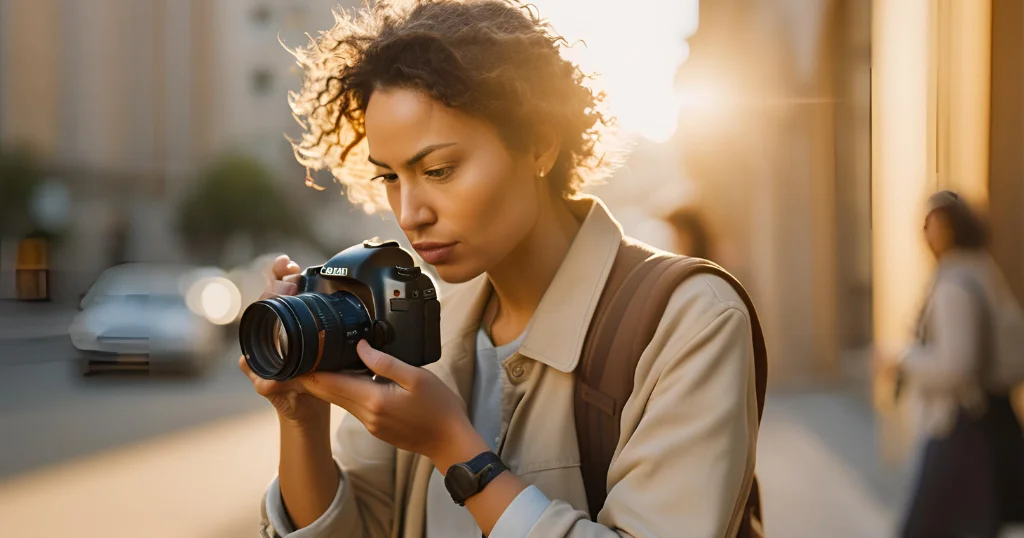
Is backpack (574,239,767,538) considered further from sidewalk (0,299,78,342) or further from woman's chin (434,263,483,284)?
sidewalk (0,299,78,342)

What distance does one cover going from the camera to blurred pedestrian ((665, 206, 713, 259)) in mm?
4625

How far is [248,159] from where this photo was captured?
3441cm

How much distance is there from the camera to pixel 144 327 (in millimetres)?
11688

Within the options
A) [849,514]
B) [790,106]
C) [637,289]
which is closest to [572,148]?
[637,289]

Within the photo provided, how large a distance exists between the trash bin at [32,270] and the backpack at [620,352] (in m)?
27.0

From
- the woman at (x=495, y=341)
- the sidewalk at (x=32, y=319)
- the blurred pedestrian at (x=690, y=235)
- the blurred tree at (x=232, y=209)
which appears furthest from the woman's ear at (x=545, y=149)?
the blurred tree at (x=232, y=209)


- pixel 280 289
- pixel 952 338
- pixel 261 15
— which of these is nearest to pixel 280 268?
pixel 280 289

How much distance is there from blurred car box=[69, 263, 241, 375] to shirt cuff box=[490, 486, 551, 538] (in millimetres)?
10877

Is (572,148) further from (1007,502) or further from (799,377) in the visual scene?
(799,377)

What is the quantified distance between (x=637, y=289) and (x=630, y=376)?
15cm

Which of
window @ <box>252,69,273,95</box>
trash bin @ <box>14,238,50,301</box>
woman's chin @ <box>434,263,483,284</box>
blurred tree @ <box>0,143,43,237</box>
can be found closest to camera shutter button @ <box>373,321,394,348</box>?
woman's chin @ <box>434,263,483,284</box>

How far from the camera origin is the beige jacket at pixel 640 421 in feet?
4.50

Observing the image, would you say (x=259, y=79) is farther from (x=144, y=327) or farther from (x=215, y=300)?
(x=144, y=327)

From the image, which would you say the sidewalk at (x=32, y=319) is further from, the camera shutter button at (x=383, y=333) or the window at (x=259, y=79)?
the camera shutter button at (x=383, y=333)
